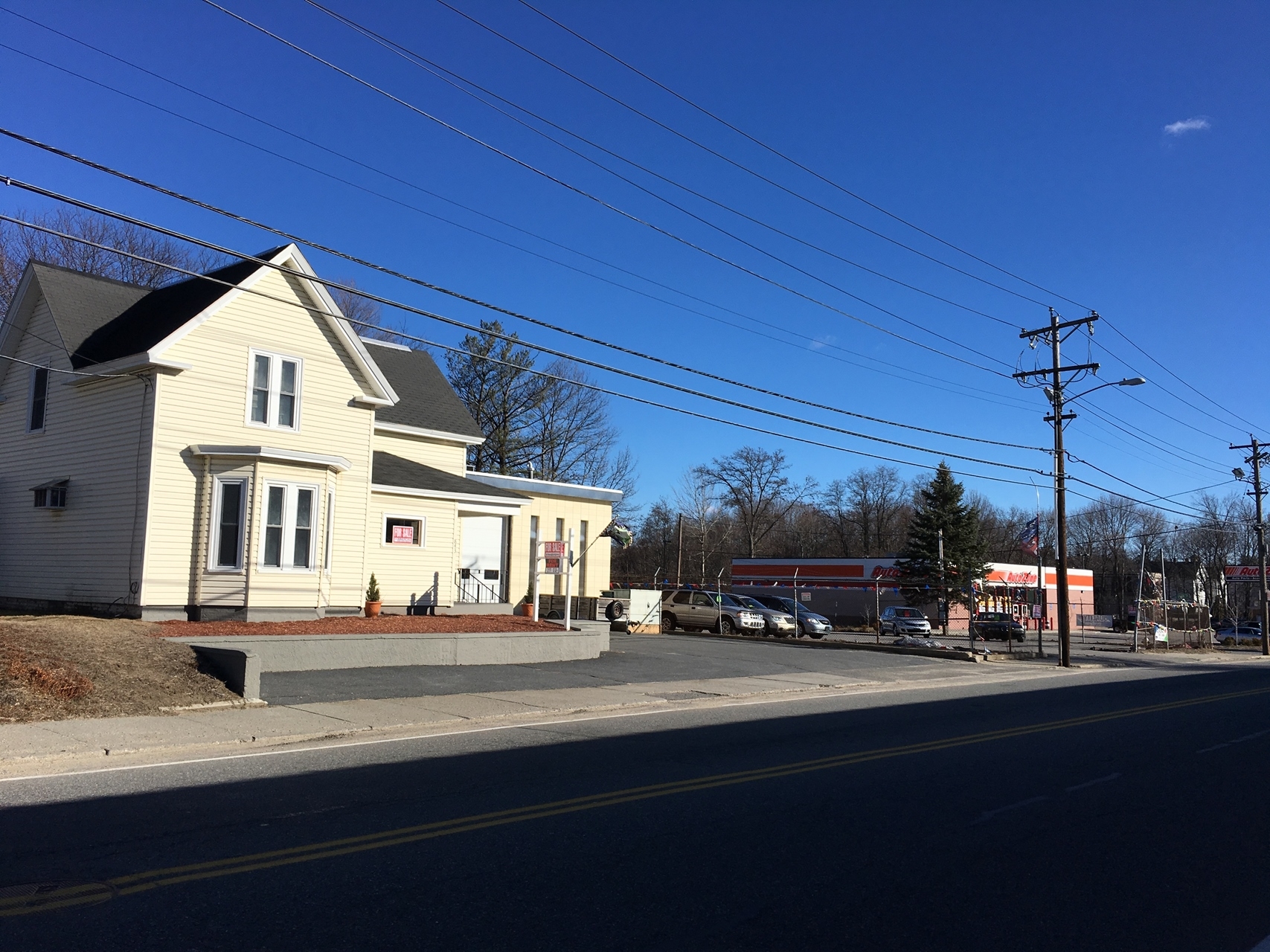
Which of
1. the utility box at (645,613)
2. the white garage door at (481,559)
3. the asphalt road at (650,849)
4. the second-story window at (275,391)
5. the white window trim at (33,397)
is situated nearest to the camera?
the asphalt road at (650,849)

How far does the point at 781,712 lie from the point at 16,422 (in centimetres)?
1991

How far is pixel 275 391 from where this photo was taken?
21.6 metres

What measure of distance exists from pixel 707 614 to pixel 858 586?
3278 cm

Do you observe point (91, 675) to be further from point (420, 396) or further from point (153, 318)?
point (420, 396)

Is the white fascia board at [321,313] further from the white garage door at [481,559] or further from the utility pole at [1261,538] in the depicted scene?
the utility pole at [1261,538]

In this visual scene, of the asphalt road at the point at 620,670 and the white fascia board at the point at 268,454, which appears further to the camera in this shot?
the white fascia board at the point at 268,454

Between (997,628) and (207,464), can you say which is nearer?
(207,464)

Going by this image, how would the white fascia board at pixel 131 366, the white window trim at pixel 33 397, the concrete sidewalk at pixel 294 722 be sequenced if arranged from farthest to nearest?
the white window trim at pixel 33 397, the white fascia board at pixel 131 366, the concrete sidewalk at pixel 294 722

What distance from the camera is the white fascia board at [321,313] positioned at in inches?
781

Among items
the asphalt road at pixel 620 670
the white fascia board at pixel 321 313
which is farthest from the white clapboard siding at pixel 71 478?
the asphalt road at pixel 620 670

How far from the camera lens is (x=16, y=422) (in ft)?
77.6

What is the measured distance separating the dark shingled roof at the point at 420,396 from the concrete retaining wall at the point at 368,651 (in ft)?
28.4

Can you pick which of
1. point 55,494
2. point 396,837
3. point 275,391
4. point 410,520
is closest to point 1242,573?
point 410,520

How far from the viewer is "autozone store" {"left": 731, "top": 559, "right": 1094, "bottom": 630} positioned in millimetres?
60906
